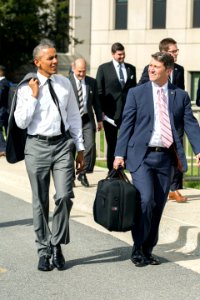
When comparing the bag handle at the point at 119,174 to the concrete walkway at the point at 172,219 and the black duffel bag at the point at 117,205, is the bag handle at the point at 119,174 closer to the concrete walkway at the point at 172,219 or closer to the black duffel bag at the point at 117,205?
the black duffel bag at the point at 117,205

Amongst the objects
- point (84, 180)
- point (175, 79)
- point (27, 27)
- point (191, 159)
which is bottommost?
point (84, 180)

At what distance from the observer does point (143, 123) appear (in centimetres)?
765

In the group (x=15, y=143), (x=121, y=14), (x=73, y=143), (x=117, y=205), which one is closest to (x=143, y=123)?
(x=73, y=143)

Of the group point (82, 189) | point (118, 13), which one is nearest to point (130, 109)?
point (82, 189)

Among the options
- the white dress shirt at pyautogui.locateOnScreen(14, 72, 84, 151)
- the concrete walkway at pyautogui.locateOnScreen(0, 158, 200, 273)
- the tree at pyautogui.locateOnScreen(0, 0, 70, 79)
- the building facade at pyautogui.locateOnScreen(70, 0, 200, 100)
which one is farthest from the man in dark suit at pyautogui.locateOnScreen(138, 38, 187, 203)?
the tree at pyautogui.locateOnScreen(0, 0, 70, 79)

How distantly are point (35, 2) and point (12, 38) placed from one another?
8.79ft

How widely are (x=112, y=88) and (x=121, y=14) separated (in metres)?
29.2

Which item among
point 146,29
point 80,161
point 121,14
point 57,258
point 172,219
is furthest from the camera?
point 121,14

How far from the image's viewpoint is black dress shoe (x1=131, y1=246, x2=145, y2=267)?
775cm

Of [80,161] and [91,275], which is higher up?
[80,161]

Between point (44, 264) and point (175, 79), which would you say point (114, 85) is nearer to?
point (175, 79)

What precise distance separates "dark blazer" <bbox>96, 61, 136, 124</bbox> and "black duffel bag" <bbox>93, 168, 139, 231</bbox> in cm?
445

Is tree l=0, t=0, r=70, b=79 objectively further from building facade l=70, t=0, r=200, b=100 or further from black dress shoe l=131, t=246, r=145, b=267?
black dress shoe l=131, t=246, r=145, b=267

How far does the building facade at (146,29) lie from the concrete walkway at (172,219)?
24670 millimetres
